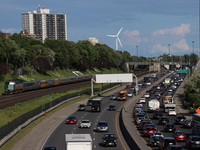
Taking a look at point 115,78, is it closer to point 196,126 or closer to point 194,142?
point 196,126

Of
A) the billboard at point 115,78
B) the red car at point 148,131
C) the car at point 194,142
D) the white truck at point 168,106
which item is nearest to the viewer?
the car at point 194,142

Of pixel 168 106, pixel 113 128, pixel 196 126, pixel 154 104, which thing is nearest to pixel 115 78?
pixel 168 106

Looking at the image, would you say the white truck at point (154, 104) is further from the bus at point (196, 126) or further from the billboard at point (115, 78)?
the billboard at point (115, 78)

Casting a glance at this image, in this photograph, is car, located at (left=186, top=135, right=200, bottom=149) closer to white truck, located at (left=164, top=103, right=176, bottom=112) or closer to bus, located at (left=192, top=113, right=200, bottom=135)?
bus, located at (left=192, top=113, right=200, bottom=135)

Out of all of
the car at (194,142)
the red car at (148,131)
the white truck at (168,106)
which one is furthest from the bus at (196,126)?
the white truck at (168,106)

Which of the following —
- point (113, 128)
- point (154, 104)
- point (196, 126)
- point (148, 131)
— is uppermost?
point (154, 104)

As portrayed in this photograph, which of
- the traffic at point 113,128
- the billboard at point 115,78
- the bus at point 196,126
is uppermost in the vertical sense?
the billboard at point 115,78

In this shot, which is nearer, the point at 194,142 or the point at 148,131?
the point at 194,142

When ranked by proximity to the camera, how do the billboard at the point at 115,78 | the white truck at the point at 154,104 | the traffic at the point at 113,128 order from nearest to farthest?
1. the traffic at the point at 113,128
2. the white truck at the point at 154,104
3. the billboard at the point at 115,78

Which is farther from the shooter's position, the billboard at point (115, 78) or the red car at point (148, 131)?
the billboard at point (115, 78)

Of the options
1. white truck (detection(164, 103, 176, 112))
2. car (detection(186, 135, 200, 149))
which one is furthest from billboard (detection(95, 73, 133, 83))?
car (detection(186, 135, 200, 149))

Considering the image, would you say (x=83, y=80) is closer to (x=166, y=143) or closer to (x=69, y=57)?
(x=69, y=57)

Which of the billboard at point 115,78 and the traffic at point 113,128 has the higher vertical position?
the billboard at point 115,78

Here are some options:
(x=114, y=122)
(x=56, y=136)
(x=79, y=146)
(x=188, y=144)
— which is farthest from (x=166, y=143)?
(x=114, y=122)
